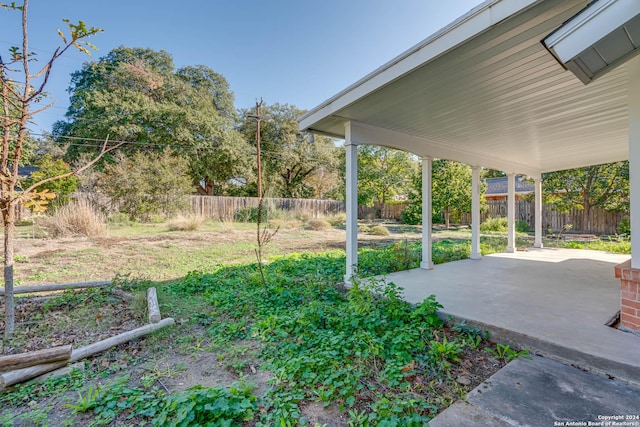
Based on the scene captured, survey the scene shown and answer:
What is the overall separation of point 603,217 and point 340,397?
13.3 m

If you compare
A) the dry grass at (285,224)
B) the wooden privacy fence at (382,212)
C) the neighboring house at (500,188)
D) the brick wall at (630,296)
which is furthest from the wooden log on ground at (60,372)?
the neighboring house at (500,188)

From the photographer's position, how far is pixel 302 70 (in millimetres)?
13086

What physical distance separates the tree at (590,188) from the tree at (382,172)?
760cm

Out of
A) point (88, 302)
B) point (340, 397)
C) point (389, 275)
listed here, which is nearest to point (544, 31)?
point (340, 397)

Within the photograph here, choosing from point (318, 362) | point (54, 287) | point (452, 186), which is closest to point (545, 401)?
point (318, 362)

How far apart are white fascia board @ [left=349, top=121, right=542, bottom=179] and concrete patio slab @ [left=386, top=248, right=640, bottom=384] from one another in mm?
1897

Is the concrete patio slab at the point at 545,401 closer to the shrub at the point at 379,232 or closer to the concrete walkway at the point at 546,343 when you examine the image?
the concrete walkway at the point at 546,343

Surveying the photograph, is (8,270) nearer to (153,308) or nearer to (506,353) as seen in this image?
(153,308)

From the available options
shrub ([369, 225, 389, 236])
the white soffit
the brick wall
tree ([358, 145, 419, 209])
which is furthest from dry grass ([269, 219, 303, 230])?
the white soffit

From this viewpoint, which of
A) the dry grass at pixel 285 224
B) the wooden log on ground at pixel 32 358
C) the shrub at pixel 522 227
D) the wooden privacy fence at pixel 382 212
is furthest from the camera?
the wooden privacy fence at pixel 382 212

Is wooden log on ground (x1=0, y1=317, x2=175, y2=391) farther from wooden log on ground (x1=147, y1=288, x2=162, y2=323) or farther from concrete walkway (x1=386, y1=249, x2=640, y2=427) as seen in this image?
concrete walkway (x1=386, y1=249, x2=640, y2=427)

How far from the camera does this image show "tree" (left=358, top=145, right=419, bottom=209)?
57.3 ft

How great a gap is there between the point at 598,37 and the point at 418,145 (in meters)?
2.96

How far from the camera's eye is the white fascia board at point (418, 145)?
12.6 feet
